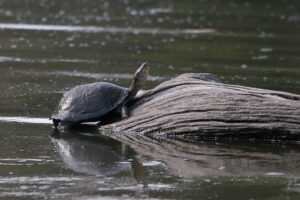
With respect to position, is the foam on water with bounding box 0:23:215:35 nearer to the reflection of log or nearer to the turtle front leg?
the turtle front leg

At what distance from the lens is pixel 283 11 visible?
20328 millimetres

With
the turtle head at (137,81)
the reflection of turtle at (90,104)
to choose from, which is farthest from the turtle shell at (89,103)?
the turtle head at (137,81)

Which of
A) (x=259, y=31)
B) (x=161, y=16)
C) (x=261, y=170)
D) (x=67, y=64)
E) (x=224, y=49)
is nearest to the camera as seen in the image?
(x=261, y=170)

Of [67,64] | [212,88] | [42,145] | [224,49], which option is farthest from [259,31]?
[42,145]

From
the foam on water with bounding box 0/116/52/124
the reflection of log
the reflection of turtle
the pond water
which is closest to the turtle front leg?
the reflection of turtle

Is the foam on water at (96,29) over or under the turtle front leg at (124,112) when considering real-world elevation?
over

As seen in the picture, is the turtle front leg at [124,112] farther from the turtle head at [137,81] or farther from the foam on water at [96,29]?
the foam on water at [96,29]

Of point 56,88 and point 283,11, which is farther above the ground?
point 283,11

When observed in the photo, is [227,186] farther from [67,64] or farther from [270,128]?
[67,64]

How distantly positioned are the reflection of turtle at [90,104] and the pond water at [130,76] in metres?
0.18

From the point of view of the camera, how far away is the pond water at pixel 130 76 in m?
5.52

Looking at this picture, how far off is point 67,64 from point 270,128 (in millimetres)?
5495

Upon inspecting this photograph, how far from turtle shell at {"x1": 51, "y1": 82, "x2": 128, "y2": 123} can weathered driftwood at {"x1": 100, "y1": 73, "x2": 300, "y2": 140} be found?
0.21m

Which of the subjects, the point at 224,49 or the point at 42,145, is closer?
the point at 42,145
